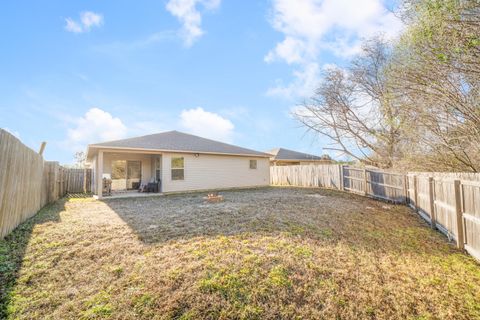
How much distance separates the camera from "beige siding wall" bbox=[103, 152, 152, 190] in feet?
45.5

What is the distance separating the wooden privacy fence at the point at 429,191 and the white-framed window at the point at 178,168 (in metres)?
8.63

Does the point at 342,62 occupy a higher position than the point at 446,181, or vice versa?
the point at 342,62

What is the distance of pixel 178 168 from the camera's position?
41.8 ft

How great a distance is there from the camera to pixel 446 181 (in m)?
5.04

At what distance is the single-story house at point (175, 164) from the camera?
12016 millimetres

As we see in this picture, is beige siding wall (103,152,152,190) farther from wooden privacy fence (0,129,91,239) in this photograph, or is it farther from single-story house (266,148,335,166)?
single-story house (266,148,335,166)

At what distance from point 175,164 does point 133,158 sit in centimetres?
355

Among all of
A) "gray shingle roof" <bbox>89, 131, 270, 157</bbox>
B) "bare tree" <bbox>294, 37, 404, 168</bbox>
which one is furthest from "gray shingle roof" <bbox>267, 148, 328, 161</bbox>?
"bare tree" <bbox>294, 37, 404, 168</bbox>

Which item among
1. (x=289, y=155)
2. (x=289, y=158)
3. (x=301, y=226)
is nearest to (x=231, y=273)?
(x=301, y=226)

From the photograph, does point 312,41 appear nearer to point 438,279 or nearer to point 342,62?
point 342,62

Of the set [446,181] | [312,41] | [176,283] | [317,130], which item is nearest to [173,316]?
[176,283]

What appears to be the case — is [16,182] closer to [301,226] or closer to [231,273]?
[231,273]

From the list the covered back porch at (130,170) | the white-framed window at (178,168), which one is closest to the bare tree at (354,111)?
the white-framed window at (178,168)

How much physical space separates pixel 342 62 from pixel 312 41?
182 inches
